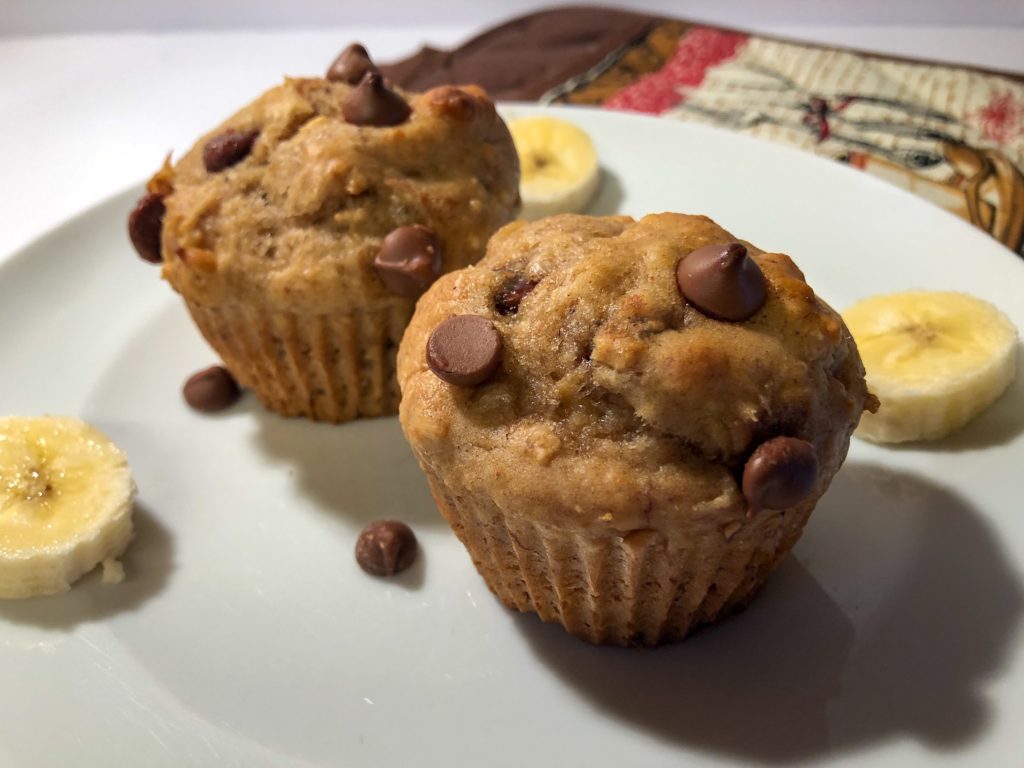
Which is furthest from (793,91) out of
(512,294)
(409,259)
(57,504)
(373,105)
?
(57,504)

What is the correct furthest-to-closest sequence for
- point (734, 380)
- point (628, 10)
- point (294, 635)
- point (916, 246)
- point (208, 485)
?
point (628, 10) < point (916, 246) < point (208, 485) < point (294, 635) < point (734, 380)

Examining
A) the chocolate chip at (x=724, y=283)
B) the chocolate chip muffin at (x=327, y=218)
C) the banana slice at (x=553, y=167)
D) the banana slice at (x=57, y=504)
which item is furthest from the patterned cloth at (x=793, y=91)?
the banana slice at (x=57, y=504)

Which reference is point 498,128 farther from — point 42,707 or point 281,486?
point 42,707

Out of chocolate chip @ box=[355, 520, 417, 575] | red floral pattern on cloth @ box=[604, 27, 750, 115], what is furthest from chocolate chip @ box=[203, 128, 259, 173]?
red floral pattern on cloth @ box=[604, 27, 750, 115]

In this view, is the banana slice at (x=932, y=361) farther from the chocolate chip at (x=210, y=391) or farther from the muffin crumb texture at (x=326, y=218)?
the chocolate chip at (x=210, y=391)

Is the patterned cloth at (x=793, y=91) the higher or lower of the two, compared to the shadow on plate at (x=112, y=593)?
lower

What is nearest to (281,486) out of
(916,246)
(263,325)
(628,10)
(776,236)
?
(263,325)
